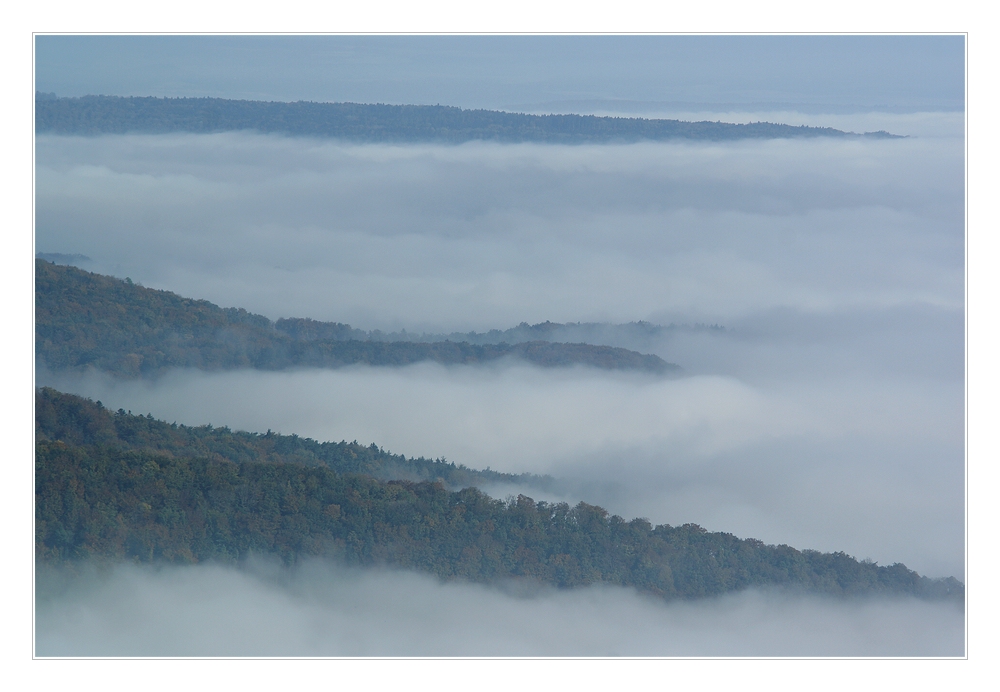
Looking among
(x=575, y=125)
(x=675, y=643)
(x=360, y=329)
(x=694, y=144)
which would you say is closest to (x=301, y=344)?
(x=360, y=329)

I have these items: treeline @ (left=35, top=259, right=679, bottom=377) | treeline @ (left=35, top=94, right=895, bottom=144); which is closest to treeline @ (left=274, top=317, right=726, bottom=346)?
treeline @ (left=35, top=259, right=679, bottom=377)

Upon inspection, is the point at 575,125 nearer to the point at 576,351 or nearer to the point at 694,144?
the point at 694,144

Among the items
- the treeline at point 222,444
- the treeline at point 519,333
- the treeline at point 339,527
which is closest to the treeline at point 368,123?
the treeline at point 519,333

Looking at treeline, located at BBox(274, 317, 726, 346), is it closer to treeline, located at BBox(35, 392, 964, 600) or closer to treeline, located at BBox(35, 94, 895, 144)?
treeline, located at BBox(35, 94, 895, 144)

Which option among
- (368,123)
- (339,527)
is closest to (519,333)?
A: (368,123)

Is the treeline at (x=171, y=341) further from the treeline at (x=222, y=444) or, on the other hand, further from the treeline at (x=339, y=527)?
the treeline at (x=339, y=527)

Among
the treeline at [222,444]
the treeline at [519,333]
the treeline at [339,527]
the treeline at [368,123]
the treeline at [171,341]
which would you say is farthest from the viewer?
the treeline at [368,123]
